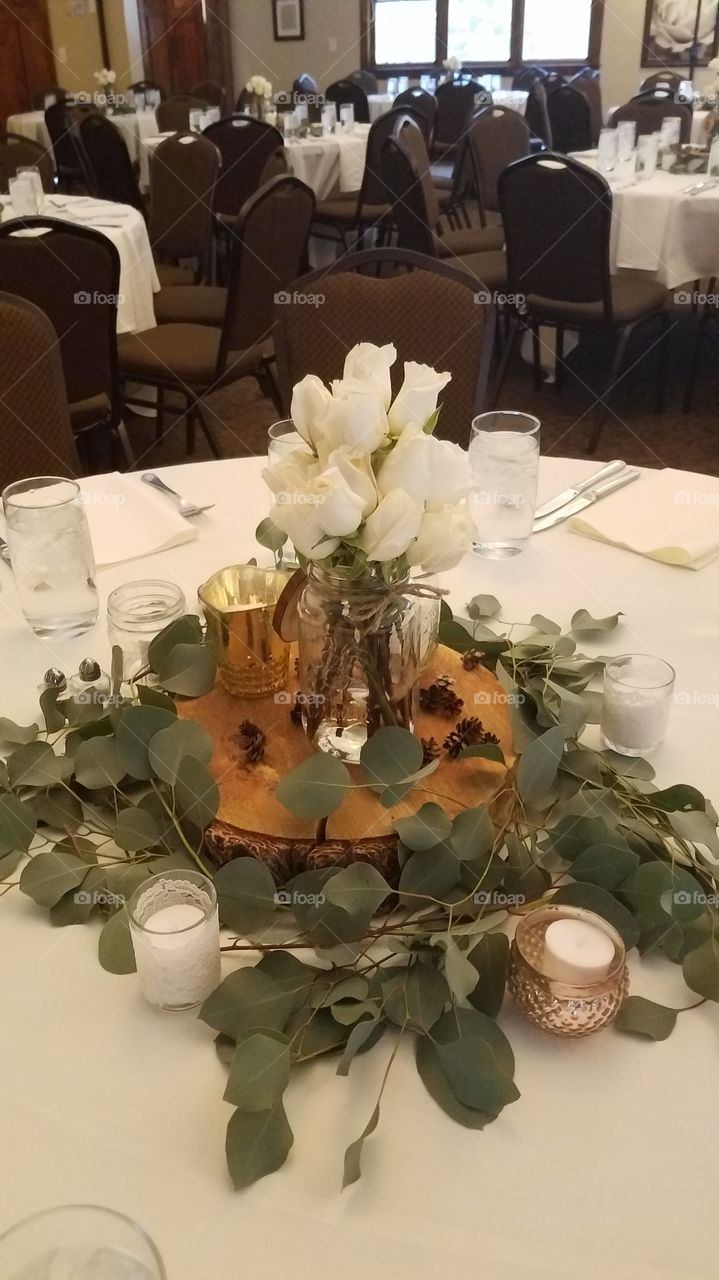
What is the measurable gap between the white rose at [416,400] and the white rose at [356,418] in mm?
16

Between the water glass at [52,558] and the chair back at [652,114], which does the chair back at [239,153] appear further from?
the water glass at [52,558]

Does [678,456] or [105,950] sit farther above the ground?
[105,950]

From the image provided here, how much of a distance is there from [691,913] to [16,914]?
0.50m

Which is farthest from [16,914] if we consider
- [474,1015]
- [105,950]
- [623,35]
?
[623,35]

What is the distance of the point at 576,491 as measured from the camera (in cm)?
146

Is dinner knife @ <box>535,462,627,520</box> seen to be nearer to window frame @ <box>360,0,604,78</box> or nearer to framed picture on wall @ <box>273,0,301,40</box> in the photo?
window frame @ <box>360,0,604,78</box>

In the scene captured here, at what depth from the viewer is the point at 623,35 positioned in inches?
337

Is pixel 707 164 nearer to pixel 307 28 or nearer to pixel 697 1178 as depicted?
pixel 697 1178

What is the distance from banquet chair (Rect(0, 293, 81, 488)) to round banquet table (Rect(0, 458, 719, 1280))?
1263 millimetres

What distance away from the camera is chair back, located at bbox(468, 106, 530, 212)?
4.96m

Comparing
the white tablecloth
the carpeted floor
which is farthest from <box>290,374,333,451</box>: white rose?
the white tablecloth

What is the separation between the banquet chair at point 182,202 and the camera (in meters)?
4.35

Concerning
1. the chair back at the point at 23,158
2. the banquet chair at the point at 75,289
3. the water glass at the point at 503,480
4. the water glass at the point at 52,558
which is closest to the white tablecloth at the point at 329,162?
the chair back at the point at 23,158

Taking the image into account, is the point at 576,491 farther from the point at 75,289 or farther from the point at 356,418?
the point at 75,289
